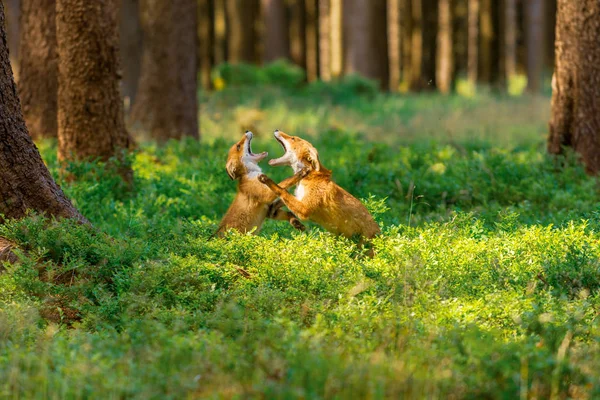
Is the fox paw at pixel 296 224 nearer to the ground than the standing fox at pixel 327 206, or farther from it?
nearer to the ground

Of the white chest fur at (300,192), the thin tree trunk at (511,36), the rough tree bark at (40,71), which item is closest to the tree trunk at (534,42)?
the thin tree trunk at (511,36)

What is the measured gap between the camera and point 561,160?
11.2 m

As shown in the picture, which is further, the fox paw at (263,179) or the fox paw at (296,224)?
the fox paw at (296,224)

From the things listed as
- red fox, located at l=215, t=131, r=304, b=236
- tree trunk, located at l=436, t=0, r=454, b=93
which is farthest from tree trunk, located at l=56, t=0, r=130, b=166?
tree trunk, located at l=436, t=0, r=454, b=93

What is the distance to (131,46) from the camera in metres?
22.4

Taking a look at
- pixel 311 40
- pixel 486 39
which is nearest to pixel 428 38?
pixel 486 39

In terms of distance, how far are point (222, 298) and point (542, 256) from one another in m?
2.81

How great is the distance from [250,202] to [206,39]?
97.2 ft

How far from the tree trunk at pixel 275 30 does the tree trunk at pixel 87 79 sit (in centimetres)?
1941

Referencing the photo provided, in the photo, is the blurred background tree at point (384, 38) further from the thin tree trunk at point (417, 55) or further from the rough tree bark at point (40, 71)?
the rough tree bark at point (40, 71)

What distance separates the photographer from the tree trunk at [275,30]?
29859 millimetres

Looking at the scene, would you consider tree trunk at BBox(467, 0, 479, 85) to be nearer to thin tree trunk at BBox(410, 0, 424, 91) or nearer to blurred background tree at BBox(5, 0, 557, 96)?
blurred background tree at BBox(5, 0, 557, 96)

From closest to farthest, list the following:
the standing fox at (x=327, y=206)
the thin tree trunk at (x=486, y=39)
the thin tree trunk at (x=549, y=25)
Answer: the standing fox at (x=327, y=206)
the thin tree trunk at (x=486, y=39)
the thin tree trunk at (x=549, y=25)

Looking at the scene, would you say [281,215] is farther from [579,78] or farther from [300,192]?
[579,78]
